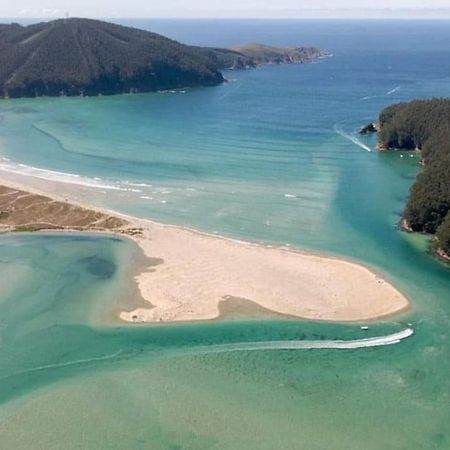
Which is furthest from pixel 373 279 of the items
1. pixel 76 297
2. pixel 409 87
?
pixel 409 87

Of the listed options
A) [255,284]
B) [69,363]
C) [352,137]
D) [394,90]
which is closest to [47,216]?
[255,284]

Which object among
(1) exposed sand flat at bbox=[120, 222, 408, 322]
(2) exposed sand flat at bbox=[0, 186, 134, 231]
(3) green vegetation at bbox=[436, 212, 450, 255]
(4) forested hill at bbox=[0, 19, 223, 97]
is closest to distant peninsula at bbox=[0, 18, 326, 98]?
(4) forested hill at bbox=[0, 19, 223, 97]

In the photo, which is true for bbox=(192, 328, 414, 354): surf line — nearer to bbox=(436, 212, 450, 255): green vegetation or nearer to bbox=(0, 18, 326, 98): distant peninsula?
bbox=(436, 212, 450, 255): green vegetation

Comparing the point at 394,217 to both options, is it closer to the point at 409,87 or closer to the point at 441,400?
the point at 441,400

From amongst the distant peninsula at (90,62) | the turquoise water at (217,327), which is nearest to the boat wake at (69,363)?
the turquoise water at (217,327)

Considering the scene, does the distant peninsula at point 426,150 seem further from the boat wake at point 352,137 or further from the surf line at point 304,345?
the surf line at point 304,345
